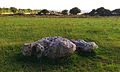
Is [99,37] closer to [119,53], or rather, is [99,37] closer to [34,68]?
[119,53]

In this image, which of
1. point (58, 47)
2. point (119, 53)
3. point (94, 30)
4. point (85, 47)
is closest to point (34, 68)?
point (58, 47)

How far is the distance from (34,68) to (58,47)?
6.28ft

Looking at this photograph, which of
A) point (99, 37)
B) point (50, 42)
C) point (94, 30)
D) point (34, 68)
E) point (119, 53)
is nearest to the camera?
point (34, 68)

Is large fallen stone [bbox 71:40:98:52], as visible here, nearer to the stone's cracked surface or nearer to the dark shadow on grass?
the stone's cracked surface

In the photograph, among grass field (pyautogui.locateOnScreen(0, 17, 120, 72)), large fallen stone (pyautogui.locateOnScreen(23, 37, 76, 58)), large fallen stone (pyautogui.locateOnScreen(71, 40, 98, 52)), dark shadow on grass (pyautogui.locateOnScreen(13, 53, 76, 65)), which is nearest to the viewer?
grass field (pyautogui.locateOnScreen(0, 17, 120, 72))

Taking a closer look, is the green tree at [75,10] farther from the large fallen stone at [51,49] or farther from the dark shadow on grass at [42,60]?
the dark shadow on grass at [42,60]

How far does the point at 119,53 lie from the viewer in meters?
22.7

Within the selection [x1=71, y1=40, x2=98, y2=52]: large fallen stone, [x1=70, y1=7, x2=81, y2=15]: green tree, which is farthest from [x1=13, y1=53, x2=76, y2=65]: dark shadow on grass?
[x1=70, y1=7, x2=81, y2=15]: green tree

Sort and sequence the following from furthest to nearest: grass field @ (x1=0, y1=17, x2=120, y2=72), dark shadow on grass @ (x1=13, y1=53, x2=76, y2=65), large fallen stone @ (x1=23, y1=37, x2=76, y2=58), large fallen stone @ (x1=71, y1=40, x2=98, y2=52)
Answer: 1. large fallen stone @ (x1=71, y1=40, x2=98, y2=52)
2. large fallen stone @ (x1=23, y1=37, x2=76, y2=58)
3. dark shadow on grass @ (x1=13, y1=53, x2=76, y2=65)
4. grass field @ (x1=0, y1=17, x2=120, y2=72)

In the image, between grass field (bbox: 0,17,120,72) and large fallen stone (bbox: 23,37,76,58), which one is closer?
grass field (bbox: 0,17,120,72)

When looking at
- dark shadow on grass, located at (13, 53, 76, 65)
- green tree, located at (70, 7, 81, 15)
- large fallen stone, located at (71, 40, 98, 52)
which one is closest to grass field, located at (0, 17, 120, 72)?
dark shadow on grass, located at (13, 53, 76, 65)

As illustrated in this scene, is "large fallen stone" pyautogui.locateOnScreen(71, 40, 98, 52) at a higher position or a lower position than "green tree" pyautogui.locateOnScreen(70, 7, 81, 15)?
higher

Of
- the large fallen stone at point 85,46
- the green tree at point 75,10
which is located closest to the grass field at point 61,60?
the large fallen stone at point 85,46

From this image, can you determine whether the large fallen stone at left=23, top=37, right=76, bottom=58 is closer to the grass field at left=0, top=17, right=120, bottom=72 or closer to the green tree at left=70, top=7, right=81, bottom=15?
the grass field at left=0, top=17, right=120, bottom=72
